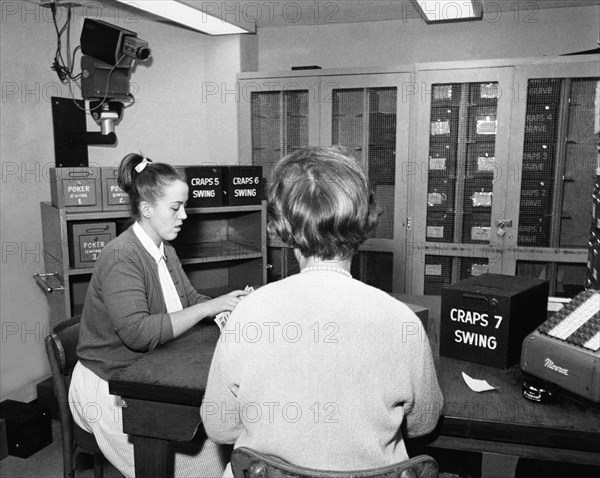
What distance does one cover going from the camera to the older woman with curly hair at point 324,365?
3.75 ft

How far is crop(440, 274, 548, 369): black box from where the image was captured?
5.39ft

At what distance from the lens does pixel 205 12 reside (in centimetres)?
342

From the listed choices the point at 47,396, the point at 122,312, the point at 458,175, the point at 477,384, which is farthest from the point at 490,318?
the point at 47,396

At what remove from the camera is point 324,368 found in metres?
1.14

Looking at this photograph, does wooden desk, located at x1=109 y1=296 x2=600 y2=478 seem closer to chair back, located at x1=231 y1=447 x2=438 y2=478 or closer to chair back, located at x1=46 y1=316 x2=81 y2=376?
chair back, located at x1=231 y1=447 x2=438 y2=478

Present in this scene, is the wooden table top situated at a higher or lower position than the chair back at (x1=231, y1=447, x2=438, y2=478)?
lower

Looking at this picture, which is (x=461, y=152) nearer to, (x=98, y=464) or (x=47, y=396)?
(x=98, y=464)

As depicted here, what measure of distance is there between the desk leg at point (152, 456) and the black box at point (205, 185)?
6.85 ft

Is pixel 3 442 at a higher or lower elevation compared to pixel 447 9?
lower

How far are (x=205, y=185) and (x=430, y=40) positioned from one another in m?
2.07

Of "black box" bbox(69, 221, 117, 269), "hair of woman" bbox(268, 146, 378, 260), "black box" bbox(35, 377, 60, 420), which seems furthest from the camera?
"black box" bbox(35, 377, 60, 420)

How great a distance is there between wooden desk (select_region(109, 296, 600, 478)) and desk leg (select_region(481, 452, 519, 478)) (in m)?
0.53

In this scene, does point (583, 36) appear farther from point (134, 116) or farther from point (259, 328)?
point (259, 328)

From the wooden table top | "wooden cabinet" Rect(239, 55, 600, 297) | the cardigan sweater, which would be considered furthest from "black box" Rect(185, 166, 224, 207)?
the wooden table top
